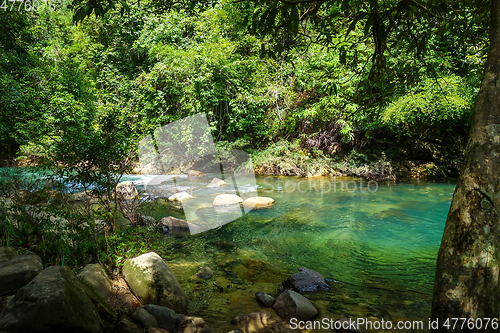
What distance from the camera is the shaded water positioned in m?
3.35

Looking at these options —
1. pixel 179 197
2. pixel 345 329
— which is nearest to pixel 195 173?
pixel 179 197

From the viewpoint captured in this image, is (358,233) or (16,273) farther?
(358,233)

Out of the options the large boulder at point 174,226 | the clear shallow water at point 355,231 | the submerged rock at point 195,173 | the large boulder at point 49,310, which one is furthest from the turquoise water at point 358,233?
the submerged rock at point 195,173

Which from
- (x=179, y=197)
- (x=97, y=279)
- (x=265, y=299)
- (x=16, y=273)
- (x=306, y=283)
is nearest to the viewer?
(x=16, y=273)

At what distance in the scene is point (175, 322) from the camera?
8.66 feet

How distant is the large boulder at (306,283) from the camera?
3.61 metres

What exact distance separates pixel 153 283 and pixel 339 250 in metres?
3.48

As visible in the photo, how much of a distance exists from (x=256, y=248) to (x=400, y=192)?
6913 millimetres

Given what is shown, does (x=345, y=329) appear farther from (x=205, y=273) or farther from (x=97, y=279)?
(x=97, y=279)

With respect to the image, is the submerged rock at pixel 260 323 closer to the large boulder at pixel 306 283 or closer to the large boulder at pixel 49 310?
the large boulder at pixel 306 283

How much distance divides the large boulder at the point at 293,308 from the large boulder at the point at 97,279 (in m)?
1.86

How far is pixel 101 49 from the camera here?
16.8 metres

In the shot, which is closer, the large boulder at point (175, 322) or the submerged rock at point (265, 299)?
the large boulder at point (175, 322)

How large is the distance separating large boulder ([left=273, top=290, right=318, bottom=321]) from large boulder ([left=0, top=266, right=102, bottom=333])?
1.88m
